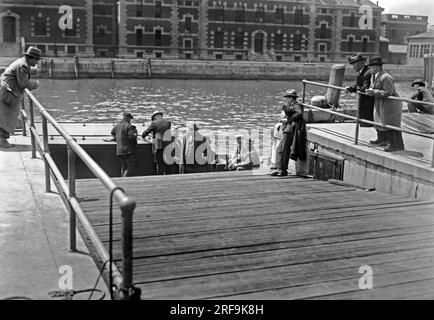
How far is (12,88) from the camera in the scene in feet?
23.8

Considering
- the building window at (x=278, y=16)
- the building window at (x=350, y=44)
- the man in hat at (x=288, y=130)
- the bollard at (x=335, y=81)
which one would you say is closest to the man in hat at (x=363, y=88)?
the man in hat at (x=288, y=130)

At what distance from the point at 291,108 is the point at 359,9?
61379 mm

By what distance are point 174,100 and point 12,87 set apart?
95.3 ft

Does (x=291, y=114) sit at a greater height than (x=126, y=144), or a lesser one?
greater

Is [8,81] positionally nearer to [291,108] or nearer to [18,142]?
[18,142]

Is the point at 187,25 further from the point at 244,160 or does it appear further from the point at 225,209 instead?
the point at 225,209

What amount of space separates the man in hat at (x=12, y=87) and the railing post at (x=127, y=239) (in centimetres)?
530

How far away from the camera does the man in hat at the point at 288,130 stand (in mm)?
7031

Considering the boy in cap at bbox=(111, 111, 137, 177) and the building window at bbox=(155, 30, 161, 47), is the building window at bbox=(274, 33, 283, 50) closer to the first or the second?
the building window at bbox=(155, 30, 161, 47)

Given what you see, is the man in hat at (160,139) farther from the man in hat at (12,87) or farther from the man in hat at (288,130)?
the man in hat at (288,130)

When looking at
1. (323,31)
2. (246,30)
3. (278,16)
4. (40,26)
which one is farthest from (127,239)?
(323,31)

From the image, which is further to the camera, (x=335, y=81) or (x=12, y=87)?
(x=335, y=81)
